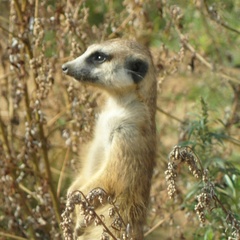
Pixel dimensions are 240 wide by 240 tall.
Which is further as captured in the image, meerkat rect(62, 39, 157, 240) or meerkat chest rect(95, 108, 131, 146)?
meerkat chest rect(95, 108, 131, 146)

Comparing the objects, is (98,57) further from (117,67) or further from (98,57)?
(117,67)

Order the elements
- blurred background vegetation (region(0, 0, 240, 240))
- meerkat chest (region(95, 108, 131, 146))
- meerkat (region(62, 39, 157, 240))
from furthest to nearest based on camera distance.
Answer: blurred background vegetation (region(0, 0, 240, 240)) < meerkat chest (region(95, 108, 131, 146)) < meerkat (region(62, 39, 157, 240))

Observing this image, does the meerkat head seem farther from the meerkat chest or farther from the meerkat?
the meerkat chest

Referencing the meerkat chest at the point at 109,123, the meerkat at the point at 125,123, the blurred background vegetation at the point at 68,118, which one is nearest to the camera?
the meerkat at the point at 125,123

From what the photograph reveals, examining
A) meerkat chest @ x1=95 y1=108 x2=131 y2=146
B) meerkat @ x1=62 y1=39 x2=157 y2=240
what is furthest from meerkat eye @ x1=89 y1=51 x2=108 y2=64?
meerkat chest @ x1=95 y1=108 x2=131 y2=146

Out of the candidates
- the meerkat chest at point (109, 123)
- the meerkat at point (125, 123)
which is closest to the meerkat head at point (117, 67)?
the meerkat at point (125, 123)

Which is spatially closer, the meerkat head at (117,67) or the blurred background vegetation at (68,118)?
the meerkat head at (117,67)

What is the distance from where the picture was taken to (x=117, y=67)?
14.3ft

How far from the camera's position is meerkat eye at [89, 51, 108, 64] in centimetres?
432

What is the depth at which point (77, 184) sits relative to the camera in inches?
177

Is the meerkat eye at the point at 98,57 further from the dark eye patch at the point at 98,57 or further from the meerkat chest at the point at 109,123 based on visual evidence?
the meerkat chest at the point at 109,123

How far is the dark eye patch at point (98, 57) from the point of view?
4.31 m

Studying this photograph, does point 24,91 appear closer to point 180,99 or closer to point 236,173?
point 236,173

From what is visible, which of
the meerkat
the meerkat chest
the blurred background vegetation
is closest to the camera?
the meerkat
